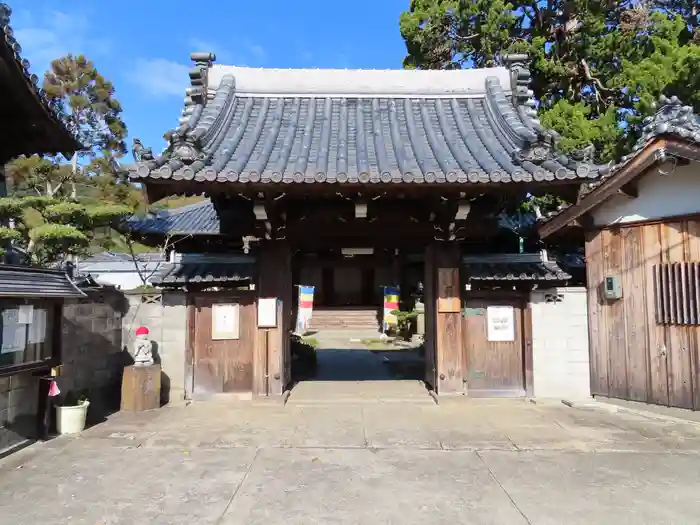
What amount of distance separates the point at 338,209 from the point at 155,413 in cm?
448

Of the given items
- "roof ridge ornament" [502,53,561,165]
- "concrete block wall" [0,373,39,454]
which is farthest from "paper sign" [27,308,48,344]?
"roof ridge ornament" [502,53,561,165]

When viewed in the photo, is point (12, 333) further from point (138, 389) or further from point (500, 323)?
point (500, 323)

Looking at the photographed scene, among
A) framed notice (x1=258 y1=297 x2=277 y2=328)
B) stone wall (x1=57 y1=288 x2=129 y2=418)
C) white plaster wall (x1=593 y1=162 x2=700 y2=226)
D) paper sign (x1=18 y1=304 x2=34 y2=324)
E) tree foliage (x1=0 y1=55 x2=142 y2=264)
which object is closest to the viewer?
paper sign (x1=18 y1=304 x2=34 y2=324)

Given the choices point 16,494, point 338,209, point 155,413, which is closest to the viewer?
point 16,494

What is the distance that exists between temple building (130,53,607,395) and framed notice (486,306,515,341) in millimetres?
49

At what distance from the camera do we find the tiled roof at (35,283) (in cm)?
572

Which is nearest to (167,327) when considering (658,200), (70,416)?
(70,416)

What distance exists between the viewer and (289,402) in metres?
8.24

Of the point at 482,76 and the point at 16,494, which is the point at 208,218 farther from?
the point at 16,494

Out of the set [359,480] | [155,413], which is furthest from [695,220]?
[155,413]

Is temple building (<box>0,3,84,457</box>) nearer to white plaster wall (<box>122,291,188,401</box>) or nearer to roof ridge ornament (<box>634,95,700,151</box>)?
white plaster wall (<box>122,291,188,401</box>)

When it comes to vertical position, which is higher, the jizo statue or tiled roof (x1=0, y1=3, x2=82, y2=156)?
tiled roof (x1=0, y1=3, x2=82, y2=156)

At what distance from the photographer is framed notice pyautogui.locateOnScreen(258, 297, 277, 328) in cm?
832

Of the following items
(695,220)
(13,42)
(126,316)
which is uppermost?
(13,42)
